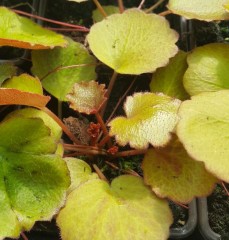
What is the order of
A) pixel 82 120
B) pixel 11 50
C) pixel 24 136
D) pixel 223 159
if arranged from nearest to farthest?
1. pixel 223 159
2. pixel 24 136
3. pixel 82 120
4. pixel 11 50

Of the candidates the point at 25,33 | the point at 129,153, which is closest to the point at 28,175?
the point at 129,153

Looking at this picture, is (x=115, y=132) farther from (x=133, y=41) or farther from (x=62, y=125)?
(x=133, y=41)

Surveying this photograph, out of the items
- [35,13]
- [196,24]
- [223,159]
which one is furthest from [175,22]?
[223,159]

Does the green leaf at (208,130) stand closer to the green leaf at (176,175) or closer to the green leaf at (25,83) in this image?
the green leaf at (176,175)

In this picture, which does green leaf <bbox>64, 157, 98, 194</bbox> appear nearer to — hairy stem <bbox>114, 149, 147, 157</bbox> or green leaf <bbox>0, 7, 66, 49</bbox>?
hairy stem <bbox>114, 149, 147, 157</bbox>

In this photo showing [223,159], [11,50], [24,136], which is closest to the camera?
[223,159]

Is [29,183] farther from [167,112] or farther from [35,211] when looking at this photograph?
[167,112]
